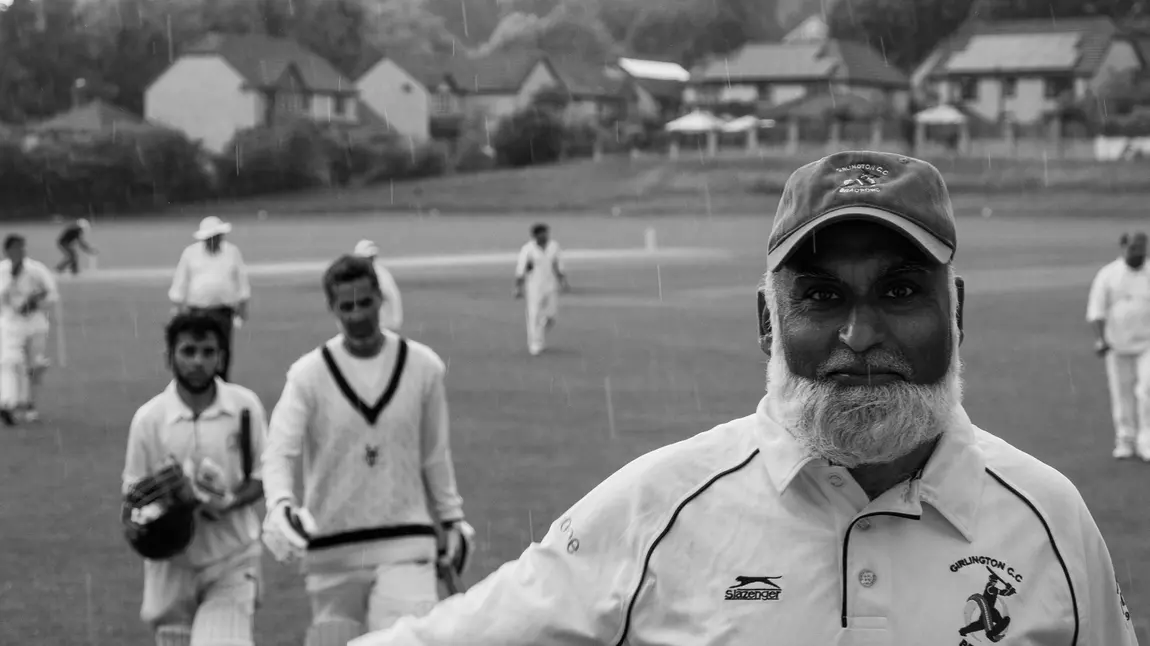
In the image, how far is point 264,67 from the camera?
92688 mm

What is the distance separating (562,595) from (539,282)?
19.5m

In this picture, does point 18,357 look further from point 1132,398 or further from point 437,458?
point 1132,398

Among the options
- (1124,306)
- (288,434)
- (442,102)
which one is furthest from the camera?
(442,102)

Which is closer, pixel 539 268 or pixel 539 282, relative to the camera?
pixel 539 282

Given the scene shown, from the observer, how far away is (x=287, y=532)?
6023mm

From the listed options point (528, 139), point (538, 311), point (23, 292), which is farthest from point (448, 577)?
point (528, 139)

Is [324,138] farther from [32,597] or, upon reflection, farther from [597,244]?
[32,597]

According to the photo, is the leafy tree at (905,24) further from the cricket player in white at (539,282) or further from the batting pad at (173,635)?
the batting pad at (173,635)

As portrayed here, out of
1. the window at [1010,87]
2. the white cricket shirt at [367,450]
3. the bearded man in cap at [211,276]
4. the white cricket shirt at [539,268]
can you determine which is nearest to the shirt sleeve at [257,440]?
the white cricket shirt at [367,450]

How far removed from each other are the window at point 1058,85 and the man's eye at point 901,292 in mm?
97118

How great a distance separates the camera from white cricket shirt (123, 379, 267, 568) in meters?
6.73

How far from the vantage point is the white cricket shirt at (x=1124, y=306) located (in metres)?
13.9

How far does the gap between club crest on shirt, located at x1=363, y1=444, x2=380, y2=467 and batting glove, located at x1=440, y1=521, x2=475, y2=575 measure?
0.45 meters

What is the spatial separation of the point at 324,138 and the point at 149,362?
190ft
